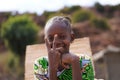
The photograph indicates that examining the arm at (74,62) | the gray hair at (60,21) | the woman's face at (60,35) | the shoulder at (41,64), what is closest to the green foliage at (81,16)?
the shoulder at (41,64)

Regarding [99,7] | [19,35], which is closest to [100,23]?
[99,7]

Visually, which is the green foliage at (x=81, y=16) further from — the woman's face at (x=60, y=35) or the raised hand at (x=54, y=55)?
the raised hand at (x=54, y=55)

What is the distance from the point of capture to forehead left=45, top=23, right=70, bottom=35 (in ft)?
9.72

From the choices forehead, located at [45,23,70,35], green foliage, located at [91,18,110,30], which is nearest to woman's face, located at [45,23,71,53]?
forehead, located at [45,23,70,35]

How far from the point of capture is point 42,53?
173 inches

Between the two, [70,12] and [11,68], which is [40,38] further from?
[70,12]

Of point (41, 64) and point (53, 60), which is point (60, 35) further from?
point (41, 64)

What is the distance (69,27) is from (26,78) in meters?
1.23

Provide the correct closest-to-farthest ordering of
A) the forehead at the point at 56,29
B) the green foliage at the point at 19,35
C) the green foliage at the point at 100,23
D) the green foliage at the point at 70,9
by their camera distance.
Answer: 1. the forehead at the point at 56,29
2. the green foliage at the point at 19,35
3. the green foliage at the point at 100,23
4. the green foliage at the point at 70,9

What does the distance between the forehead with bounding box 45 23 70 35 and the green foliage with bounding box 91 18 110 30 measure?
25.8 metres

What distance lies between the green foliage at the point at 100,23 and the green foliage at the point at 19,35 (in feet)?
24.3

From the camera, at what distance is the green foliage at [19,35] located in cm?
2075

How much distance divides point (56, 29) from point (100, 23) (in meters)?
26.3

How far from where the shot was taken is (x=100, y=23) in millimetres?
29156
